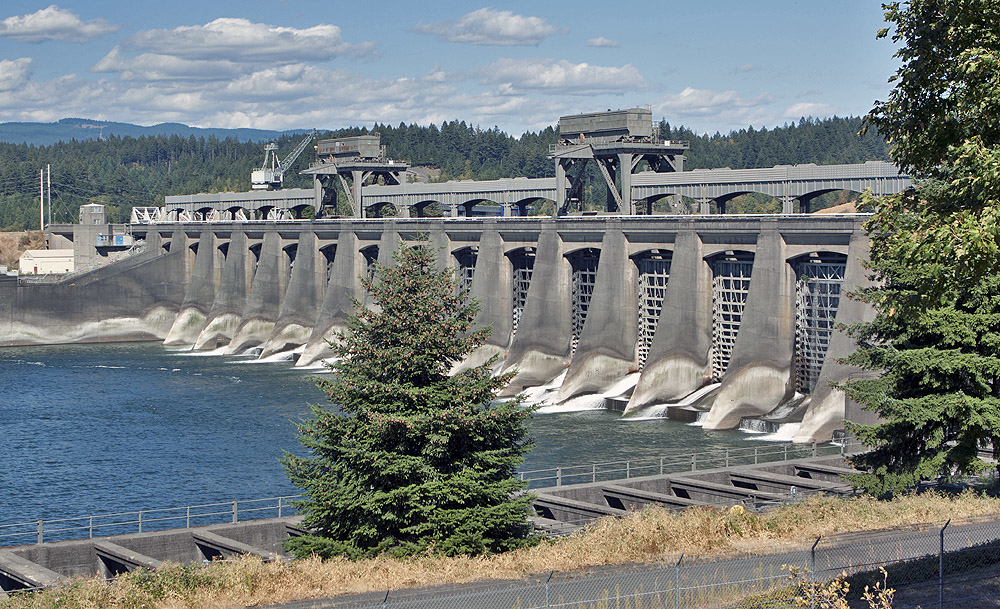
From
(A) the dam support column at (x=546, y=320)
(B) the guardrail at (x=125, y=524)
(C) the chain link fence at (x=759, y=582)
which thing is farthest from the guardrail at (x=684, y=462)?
(A) the dam support column at (x=546, y=320)

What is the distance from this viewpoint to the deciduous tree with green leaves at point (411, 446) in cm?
2297

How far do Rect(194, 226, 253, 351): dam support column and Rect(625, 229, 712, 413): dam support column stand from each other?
43395 millimetres

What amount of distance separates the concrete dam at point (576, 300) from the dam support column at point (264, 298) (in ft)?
0.51

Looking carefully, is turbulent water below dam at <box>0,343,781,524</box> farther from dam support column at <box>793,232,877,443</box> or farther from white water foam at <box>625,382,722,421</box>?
dam support column at <box>793,232,877,443</box>

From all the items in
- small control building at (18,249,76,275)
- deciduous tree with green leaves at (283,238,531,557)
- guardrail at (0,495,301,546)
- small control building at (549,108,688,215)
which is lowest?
guardrail at (0,495,301,546)

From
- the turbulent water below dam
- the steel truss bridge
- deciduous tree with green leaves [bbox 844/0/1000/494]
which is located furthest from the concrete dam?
deciduous tree with green leaves [bbox 844/0/1000/494]

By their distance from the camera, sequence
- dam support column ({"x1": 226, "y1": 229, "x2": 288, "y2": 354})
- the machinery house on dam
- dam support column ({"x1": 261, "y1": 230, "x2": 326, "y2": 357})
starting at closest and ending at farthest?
the machinery house on dam
dam support column ({"x1": 261, "y1": 230, "x2": 326, "y2": 357})
dam support column ({"x1": 226, "y1": 229, "x2": 288, "y2": 354})

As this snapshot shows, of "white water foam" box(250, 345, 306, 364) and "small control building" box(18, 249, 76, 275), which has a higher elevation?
"small control building" box(18, 249, 76, 275)

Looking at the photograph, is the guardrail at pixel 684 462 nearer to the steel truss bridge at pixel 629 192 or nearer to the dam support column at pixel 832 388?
the dam support column at pixel 832 388

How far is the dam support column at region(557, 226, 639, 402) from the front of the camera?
5769 cm

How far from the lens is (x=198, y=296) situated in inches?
3659

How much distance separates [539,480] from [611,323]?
19891mm

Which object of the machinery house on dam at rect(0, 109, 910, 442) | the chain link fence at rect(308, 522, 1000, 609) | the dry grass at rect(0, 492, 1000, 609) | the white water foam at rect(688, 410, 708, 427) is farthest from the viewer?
the white water foam at rect(688, 410, 708, 427)

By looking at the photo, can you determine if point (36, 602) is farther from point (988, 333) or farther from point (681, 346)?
point (681, 346)
